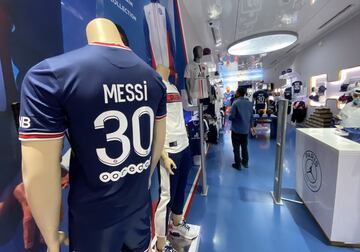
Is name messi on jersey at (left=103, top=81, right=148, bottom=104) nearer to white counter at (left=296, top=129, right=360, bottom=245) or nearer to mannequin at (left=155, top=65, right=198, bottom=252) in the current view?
mannequin at (left=155, top=65, right=198, bottom=252)

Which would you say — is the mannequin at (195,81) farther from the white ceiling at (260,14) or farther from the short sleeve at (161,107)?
the short sleeve at (161,107)

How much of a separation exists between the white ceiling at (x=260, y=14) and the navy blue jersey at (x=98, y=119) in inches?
132

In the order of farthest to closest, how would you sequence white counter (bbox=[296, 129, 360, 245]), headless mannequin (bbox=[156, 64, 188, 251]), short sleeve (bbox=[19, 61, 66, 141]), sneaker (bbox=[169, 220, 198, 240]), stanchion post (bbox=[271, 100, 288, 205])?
stanchion post (bbox=[271, 100, 288, 205]), sneaker (bbox=[169, 220, 198, 240]), white counter (bbox=[296, 129, 360, 245]), headless mannequin (bbox=[156, 64, 188, 251]), short sleeve (bbox=[19, 61, 66, 141])

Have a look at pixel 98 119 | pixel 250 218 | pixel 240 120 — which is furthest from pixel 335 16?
pixel 98 119

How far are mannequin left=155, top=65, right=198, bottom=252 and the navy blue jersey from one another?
2.49ft

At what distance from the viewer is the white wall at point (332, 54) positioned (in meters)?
5.56

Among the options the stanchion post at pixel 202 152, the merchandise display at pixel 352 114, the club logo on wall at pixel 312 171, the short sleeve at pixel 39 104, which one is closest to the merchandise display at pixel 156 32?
the stanchion post at pixel 202 152

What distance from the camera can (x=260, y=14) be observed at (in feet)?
13.7

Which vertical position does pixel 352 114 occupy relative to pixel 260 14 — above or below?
below

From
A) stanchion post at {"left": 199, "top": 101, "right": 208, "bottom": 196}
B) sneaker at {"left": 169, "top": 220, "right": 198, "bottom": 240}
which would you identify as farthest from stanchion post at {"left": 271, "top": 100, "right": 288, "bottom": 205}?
sneaker at {"left": 169, "top": 220, "right": 198, "bottom": 240}

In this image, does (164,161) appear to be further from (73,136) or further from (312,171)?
(312,171)

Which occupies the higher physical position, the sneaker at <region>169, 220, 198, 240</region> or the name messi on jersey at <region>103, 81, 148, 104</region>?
the name messi on jersey at <region>103, 81, 148, 104</region>

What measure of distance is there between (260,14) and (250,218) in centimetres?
406

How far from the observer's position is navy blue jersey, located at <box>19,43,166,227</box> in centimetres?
58
